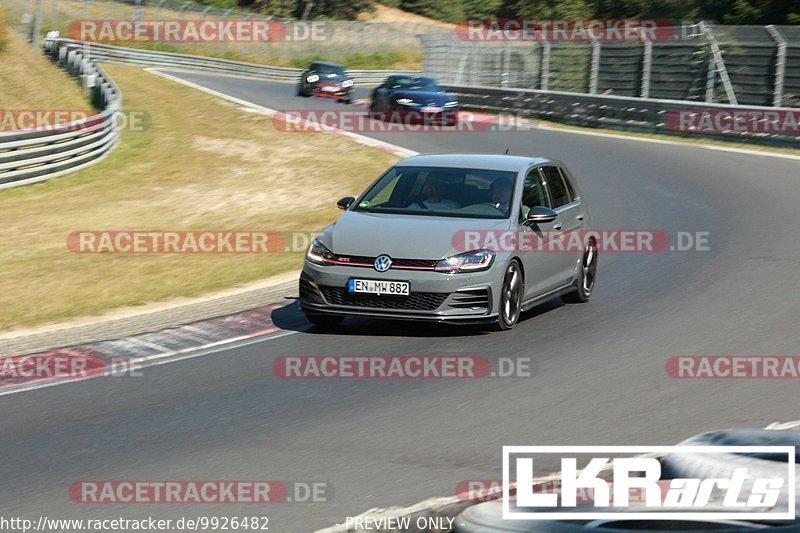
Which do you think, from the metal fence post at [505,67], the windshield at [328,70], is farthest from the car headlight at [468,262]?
the windshield at [328,70]

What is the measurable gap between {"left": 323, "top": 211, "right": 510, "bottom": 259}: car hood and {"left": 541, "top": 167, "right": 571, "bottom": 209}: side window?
131 cm

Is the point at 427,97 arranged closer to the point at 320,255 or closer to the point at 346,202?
the point at 346,202

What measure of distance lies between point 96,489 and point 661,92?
3005cm

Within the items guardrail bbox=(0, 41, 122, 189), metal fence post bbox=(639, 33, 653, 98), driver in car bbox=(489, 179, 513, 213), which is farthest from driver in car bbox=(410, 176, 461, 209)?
metal fence post bbox=(639, 33, 653, 98)

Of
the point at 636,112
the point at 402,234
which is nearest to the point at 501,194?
the point at 402,234

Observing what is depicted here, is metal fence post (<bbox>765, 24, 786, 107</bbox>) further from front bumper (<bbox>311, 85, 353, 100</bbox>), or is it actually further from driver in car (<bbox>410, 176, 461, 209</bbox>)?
driver in car (<bbox>410, 176, 461, 209</bbox>)

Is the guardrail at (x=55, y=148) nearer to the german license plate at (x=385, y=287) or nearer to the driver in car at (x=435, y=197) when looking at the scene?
the driver in car at (x=435, y=197)

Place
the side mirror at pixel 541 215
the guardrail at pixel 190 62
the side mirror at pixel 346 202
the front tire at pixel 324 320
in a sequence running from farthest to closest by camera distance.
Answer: the guardrail at pixel 190 62, the side mirror at pixel 346 202, the side mirror at pixel 541 215, the front tire at pixel 324 320

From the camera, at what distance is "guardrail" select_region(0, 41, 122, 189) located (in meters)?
24.3

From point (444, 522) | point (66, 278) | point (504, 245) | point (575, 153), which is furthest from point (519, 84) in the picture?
point (444, 522)

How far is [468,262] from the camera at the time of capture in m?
11.0

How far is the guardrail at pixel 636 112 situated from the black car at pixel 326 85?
20.5 ft

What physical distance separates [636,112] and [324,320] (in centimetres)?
2310

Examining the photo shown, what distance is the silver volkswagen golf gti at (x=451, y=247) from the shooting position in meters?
10.9
